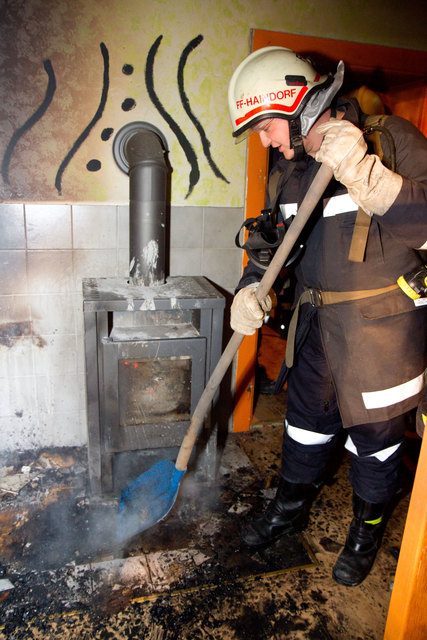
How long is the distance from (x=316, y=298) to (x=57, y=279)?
159 centimetres

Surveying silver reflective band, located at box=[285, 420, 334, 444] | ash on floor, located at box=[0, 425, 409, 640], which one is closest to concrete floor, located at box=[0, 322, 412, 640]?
ash on floor, located at box=[0, 425, 409, 640]

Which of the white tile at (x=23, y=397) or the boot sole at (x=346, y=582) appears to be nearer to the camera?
the boot sole at (x=346, y=582)

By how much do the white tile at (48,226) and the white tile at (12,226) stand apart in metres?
0.03

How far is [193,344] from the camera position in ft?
7.43

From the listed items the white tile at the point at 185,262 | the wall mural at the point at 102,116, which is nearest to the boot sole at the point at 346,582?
the white tile at the point at 185,262

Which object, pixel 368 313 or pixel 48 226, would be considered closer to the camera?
pixel 368 313

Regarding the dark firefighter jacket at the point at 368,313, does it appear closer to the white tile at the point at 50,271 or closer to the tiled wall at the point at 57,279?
the tiled wall at the point at 57,279

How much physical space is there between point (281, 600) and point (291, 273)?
1493mm

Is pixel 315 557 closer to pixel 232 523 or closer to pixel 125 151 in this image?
pixel 232 523

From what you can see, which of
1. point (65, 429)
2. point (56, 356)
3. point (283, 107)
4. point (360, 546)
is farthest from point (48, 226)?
point (360, 546)

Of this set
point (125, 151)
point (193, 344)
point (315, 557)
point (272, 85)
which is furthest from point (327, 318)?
point (125, 151)

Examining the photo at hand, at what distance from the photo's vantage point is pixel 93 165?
2.51m

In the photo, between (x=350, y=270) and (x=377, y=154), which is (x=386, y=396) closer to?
(x=350, y=270)

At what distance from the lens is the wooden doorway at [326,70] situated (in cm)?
266
